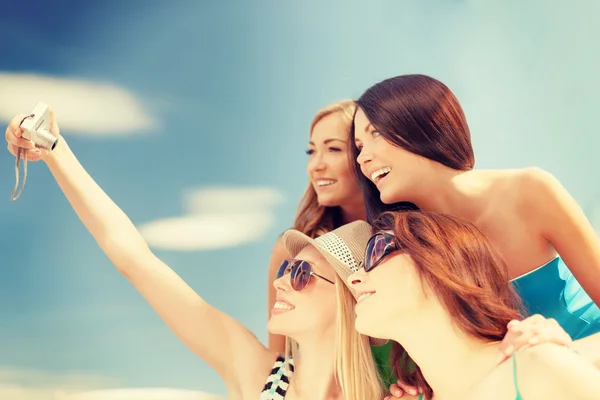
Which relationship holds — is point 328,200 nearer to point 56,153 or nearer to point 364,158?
point 364,158

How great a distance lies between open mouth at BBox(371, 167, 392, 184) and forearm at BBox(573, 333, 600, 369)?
1237 mm

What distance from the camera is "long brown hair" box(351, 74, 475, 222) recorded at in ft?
11.6

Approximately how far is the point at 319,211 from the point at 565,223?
1783 millimetres

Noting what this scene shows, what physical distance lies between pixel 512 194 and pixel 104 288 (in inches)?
376

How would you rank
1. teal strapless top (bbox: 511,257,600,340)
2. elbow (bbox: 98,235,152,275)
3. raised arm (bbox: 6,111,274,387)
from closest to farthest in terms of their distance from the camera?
teal strapless top (bbox: 511,257,600,340), raised arm (bbox: 6,111,274,387), elbow (bbox: 98,235,152,275)

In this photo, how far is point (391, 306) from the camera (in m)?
2.81

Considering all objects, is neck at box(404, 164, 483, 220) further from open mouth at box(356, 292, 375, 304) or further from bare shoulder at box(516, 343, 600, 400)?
bare shoulder at box(516, 343, 600, 400)

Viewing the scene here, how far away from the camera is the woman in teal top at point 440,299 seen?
267cm

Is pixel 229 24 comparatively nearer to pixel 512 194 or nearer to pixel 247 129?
pixel 247 129

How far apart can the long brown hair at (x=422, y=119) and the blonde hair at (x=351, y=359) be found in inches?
25.4

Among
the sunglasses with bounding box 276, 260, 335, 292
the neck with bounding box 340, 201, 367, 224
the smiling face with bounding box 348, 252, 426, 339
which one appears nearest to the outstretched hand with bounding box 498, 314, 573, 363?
the smiling face with bounding box 348, 252, 426, 339

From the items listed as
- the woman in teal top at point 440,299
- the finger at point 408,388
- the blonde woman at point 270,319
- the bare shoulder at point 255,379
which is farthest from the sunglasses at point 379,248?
the bare shoulder at point 255,379

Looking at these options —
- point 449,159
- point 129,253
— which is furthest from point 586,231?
point 129,253

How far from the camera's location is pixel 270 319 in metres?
3.57
